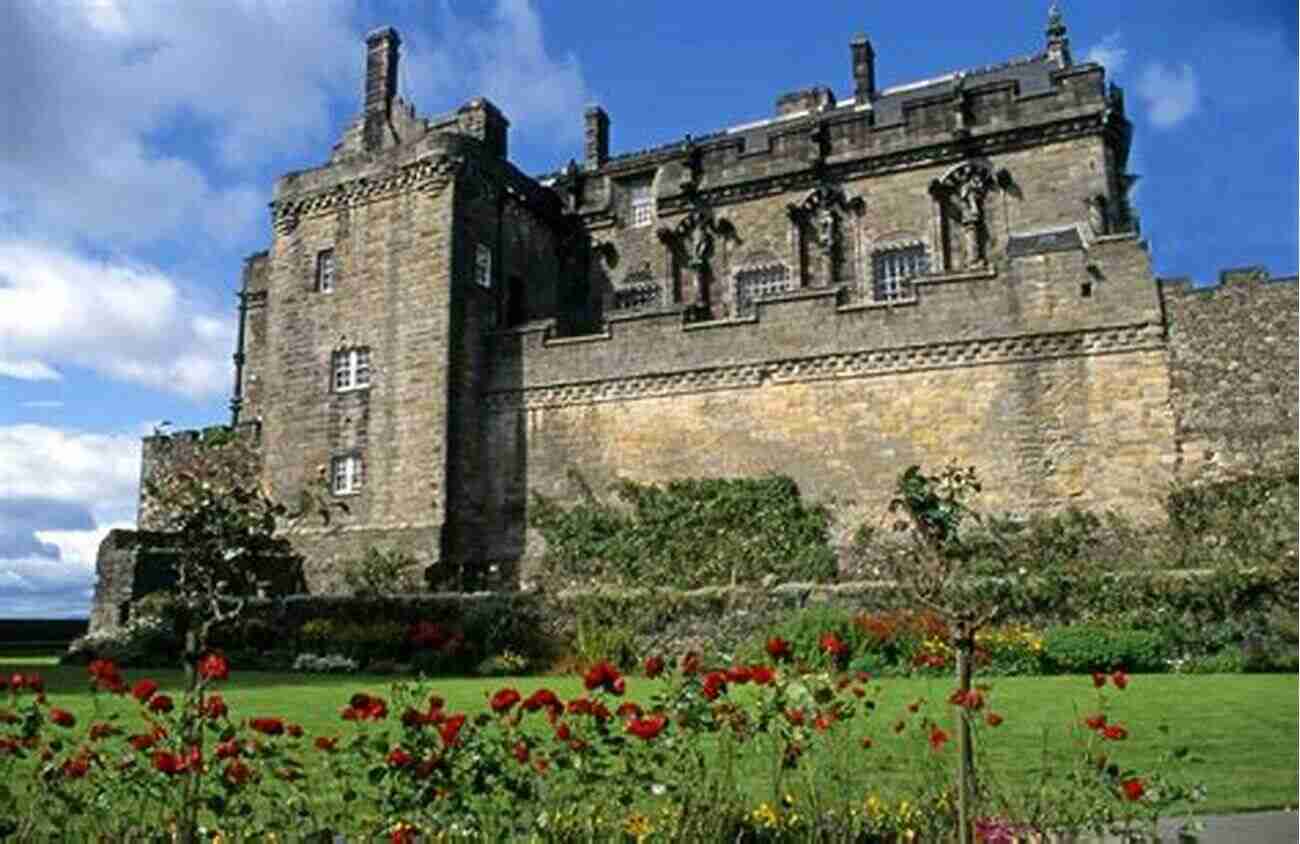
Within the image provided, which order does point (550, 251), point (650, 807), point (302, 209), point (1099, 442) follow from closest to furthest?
point (650, 807) < point (1099, 442) < point (302, 209) < point (550, 251)

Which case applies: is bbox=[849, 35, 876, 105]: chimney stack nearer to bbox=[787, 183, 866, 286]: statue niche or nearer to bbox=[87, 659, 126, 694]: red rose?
bbox=[787, 183, 866, 286]: statue niche

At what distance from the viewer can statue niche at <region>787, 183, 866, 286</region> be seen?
31.3 meters

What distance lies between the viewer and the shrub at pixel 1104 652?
1792 centimetres

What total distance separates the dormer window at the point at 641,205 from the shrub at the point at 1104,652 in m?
20.0

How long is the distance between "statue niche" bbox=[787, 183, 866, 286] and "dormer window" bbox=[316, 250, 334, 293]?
12696 millimetres

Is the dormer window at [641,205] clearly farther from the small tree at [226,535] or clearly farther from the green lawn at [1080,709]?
the green lawn at [1080,709]

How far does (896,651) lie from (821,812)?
13012 millimetres

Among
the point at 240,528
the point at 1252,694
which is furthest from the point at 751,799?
the point at 240,528

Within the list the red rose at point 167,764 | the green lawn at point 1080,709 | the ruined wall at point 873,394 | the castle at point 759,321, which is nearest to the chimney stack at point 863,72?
the castle at point 759,321

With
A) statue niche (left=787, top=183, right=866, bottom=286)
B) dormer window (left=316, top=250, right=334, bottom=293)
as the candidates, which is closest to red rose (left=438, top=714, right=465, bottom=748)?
dormer window (left=316, top=250, right=334, bottom=293)

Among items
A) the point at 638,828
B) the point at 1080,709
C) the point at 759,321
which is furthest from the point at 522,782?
the point at 759,321

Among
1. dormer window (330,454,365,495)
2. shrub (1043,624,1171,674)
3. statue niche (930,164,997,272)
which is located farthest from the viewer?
statue niche (930,164,997,272)

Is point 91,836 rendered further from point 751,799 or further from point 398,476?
point 398,476

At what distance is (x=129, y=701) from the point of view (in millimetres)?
14453
